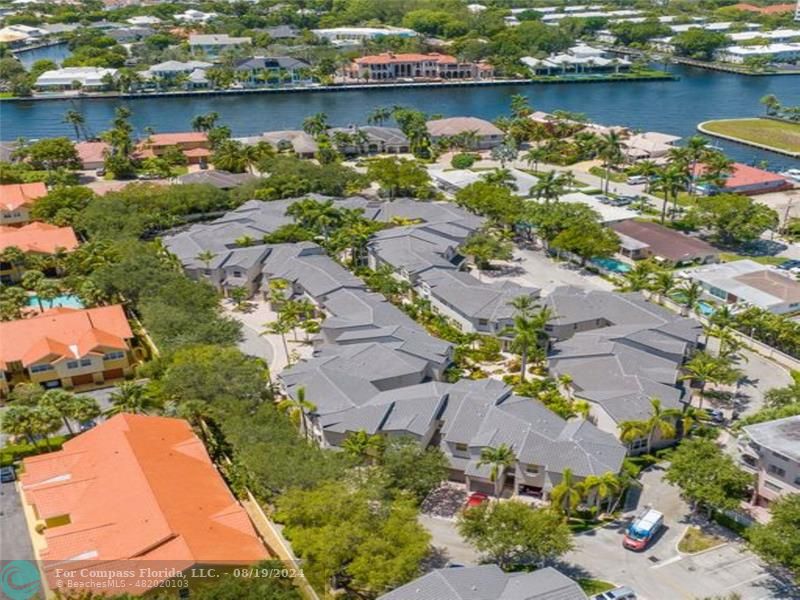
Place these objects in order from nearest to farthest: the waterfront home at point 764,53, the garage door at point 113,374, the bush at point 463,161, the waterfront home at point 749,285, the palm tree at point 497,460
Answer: the palm tree at point 497,460
the garage door at point 113,374
the waterfront home at point 749,285
the bush at point 463,161
the waterfront home at point 764,53

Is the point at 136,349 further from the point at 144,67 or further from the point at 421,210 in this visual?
the point at 144,67

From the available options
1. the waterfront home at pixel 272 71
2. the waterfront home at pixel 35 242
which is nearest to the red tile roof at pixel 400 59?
the waterfront home at pixel 272 71

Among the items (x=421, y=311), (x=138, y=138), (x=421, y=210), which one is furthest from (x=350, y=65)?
(x=421, y=311)

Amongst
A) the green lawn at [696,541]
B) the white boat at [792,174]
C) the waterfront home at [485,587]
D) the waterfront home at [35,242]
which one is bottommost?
the green lawn at [696,541]

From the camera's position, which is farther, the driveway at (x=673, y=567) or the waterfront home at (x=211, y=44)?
the waterfront home at (x=211, y=44)

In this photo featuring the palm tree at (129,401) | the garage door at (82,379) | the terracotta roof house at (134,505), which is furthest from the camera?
the garage door at (82,379)

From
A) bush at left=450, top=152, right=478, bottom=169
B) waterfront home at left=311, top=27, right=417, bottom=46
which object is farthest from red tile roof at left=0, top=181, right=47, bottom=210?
waterfront home at left=311, top=27, right=417, bottom=46

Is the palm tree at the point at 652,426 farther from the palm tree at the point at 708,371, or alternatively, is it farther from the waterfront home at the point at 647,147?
the waterfront home at the point at 647,147

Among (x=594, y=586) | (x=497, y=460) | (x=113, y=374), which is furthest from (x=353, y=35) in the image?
(x=594, y=586)
